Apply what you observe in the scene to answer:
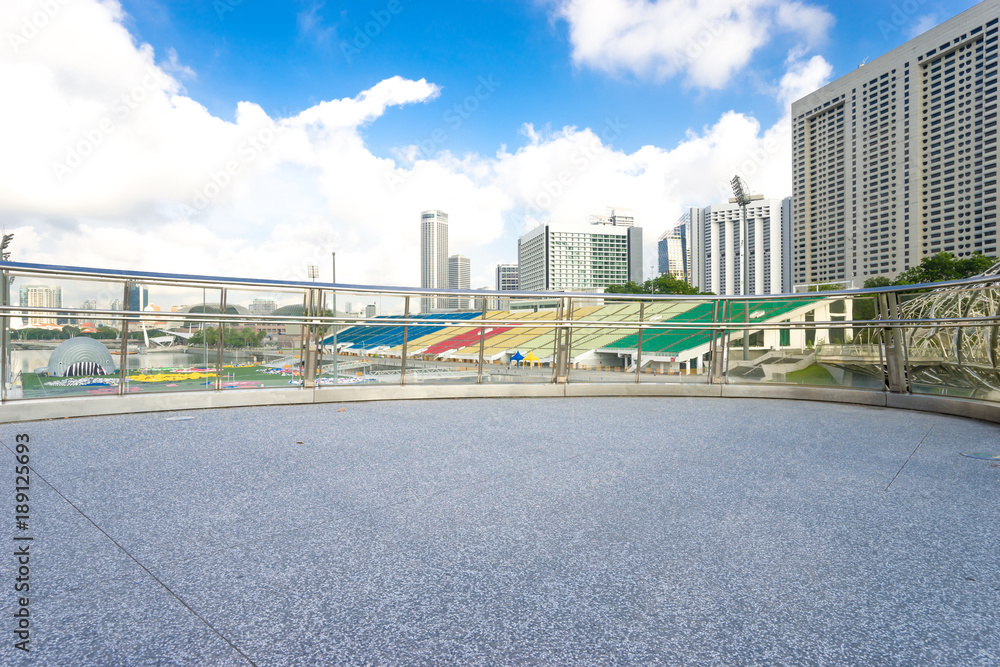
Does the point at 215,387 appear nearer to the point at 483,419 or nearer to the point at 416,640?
the point at 483,419

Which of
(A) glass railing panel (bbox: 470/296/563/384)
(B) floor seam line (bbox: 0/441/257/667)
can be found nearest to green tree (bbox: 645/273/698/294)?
(A) glass railing panel (bbox: 470/296/563/384)

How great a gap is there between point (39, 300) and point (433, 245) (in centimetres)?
14625

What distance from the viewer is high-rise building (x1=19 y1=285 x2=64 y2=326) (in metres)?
5.16

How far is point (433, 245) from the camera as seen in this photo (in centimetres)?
14862

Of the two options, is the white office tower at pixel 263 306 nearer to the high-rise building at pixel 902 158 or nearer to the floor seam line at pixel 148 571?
the floor seam line at pixel 148 571

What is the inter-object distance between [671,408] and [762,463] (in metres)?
2.96

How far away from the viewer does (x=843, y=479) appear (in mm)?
3359

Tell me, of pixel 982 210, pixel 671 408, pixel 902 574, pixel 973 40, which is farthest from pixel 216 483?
pixel 973 40

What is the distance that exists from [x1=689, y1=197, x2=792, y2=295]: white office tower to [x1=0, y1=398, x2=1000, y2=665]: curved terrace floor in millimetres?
122300

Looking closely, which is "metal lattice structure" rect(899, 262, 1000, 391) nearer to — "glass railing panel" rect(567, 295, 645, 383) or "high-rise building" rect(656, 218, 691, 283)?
"glass railing panel" rect(567, 295, 645, 383)

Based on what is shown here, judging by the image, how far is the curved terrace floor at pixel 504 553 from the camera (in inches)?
61.5

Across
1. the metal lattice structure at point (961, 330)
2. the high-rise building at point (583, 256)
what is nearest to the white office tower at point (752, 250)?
the high-rise building at point (583, 256)

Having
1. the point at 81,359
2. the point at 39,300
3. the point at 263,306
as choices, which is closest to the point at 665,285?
the point at 263,306

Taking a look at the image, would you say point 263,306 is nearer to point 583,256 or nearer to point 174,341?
point 174,341
